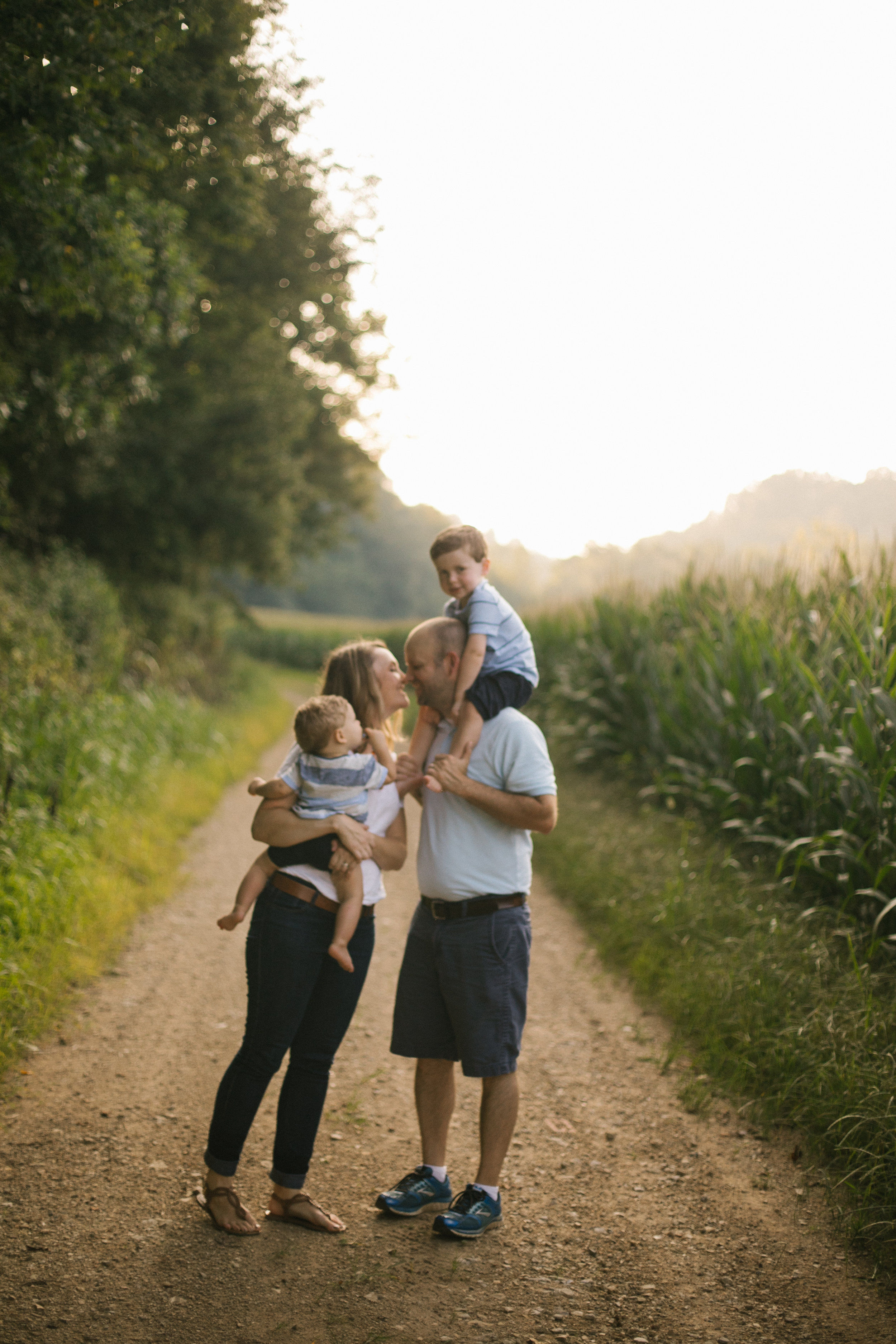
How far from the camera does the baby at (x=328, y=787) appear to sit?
8.99 ft

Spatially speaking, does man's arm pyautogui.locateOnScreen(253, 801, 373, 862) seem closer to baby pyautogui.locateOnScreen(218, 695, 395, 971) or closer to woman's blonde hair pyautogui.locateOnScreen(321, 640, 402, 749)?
baby pyautogui.locateOnScreen(218, 695, 395, 971)

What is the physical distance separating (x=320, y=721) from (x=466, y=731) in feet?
1.66

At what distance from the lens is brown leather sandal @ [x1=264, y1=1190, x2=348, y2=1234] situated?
2.85 m

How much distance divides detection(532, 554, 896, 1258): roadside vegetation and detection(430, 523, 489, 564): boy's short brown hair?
2.23 meters

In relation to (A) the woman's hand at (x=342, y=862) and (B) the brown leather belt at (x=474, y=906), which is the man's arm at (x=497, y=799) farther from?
(A) the woman's hand at (x=342, y=862)

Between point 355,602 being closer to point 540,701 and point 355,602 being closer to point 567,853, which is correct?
point 540,701

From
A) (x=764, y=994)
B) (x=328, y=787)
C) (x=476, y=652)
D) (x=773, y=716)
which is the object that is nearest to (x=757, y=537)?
(x=773, y=716)

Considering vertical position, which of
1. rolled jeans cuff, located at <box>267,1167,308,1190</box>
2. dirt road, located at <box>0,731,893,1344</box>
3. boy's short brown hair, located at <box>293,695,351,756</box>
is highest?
boy's short brown hair, located at <box>293,695,351,756</box>

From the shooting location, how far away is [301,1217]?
9.35ft

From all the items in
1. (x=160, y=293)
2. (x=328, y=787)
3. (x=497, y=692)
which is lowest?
(x=328, y=787)

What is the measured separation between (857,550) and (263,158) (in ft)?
16.2

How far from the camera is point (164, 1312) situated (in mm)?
2420

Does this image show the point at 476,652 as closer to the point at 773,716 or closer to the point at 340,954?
the point at 340,954

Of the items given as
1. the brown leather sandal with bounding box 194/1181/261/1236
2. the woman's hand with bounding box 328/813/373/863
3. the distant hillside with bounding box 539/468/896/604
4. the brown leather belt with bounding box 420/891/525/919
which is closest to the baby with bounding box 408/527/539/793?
the woman's hand with bounding box 328/813/373/863
